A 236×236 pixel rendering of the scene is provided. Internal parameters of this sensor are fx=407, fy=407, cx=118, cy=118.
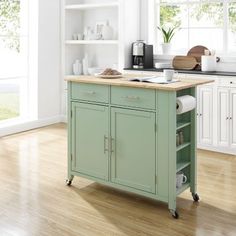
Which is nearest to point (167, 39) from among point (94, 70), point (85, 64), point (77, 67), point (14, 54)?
point (94, 70)

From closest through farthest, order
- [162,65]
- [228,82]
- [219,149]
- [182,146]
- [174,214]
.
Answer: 1. [174,214]
2. [182,146]
3. [228,82]
4. [219,149]
5. [162,65]

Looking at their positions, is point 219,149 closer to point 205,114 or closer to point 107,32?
point 205,114

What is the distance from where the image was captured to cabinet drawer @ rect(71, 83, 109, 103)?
335 cm

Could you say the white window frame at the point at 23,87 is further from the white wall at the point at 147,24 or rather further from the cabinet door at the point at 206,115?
the cabinet door at the point at 206,115

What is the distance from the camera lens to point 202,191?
3.63m

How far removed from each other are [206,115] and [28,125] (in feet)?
8.68

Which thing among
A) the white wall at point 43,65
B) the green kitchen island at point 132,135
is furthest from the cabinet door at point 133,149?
the white wall at point 43,65

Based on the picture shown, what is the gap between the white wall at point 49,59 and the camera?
20.1 feet

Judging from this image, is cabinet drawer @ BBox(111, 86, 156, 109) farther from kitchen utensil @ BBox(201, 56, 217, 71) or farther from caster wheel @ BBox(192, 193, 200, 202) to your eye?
kitchen utensil @ BBox(201, 56, 217, 71)

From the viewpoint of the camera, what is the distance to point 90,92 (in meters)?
3.44

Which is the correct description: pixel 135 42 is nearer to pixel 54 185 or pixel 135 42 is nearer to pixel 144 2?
pixel 144 2

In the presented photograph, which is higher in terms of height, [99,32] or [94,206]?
[99,32]

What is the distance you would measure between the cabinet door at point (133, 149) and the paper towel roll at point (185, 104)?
205 mm

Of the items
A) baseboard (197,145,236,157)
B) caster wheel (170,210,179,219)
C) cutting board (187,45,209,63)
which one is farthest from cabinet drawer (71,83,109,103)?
cutting board (187,45,209,63)
